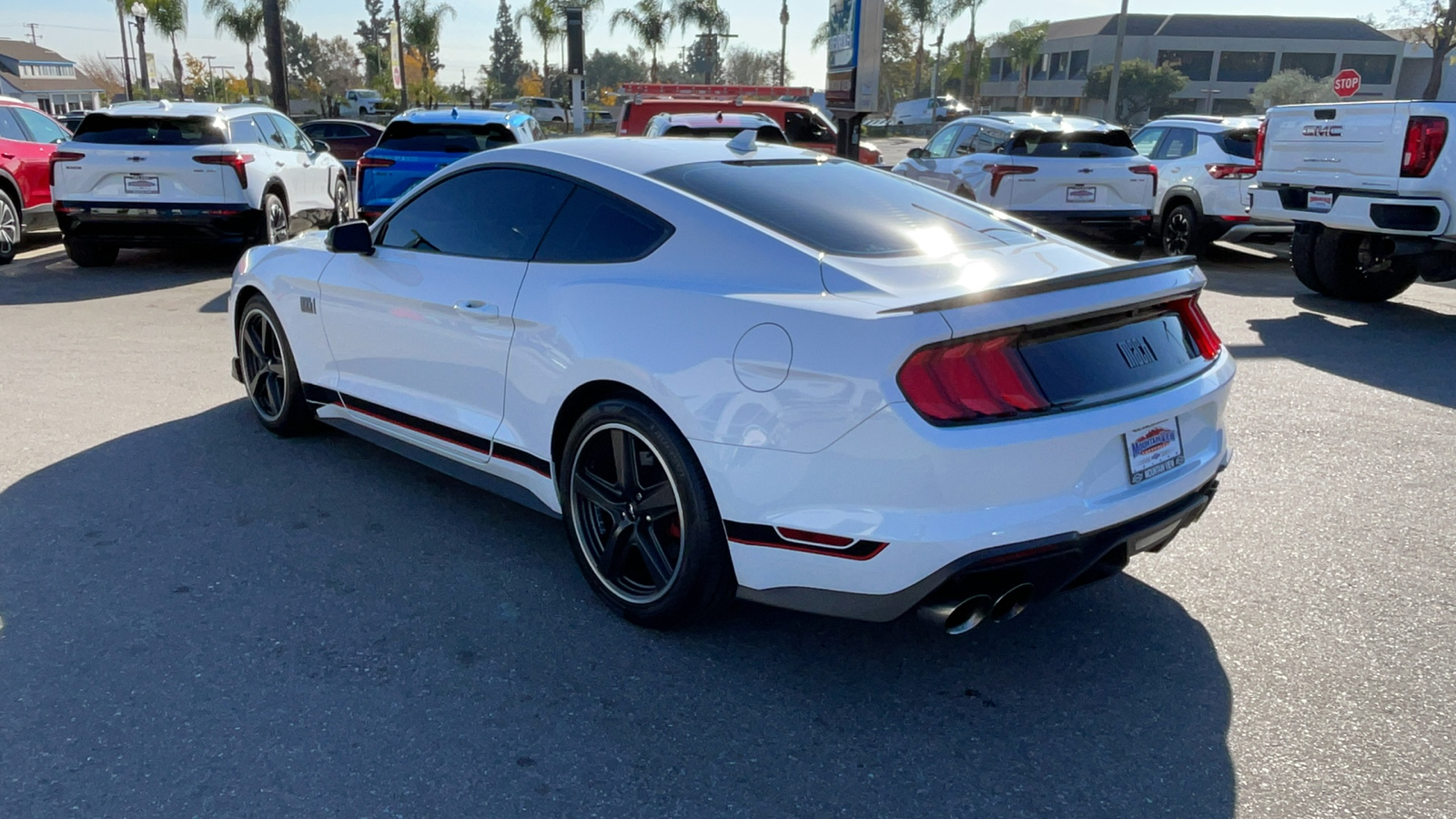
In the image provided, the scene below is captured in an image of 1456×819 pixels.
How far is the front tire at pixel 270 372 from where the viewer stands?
5402 millimetres

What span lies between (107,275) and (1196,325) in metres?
10.9

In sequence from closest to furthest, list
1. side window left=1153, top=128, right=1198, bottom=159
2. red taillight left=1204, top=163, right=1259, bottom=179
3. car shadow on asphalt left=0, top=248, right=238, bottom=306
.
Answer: car shadow on asphalt left=0, top=248, right=238, bottom=306 → red taillight left=1204, top=163, right=1259, bottom=179 → side window left=1153, top=128, right=1198, bottom=159

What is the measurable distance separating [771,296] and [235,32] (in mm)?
71678

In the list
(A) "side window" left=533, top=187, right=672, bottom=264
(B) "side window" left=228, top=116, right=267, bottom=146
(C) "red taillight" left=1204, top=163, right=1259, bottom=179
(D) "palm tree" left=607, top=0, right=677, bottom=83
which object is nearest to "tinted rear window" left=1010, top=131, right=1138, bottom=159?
(C) "red taillight" left=1204, top=163, right=1259, bottom=179

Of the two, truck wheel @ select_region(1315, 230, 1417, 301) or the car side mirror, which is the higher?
the car side mirror

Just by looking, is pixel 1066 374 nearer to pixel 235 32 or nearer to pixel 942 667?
pixel 942 667

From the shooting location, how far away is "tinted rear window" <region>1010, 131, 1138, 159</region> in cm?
1162

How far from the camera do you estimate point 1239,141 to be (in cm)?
1251

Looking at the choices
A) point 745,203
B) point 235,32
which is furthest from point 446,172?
point 235,32

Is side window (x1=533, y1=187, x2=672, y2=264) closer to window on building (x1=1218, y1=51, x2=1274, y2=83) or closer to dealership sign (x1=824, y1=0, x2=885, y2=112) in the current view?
dealership sign (x1=824, y1=0, x2=885, y2=112)

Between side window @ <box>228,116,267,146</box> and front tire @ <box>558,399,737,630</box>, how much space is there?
8919 mm

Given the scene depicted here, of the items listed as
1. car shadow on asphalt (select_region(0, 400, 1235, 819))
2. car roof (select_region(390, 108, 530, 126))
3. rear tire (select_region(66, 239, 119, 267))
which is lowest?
car shadow on asphalt (select_region(0, 400, 1235, 819))

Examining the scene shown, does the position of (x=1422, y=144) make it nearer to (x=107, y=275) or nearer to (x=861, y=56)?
(x=861, y=56)

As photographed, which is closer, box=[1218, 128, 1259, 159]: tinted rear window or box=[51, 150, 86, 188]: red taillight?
box=[51, 150, 86, 188]: red taillight
